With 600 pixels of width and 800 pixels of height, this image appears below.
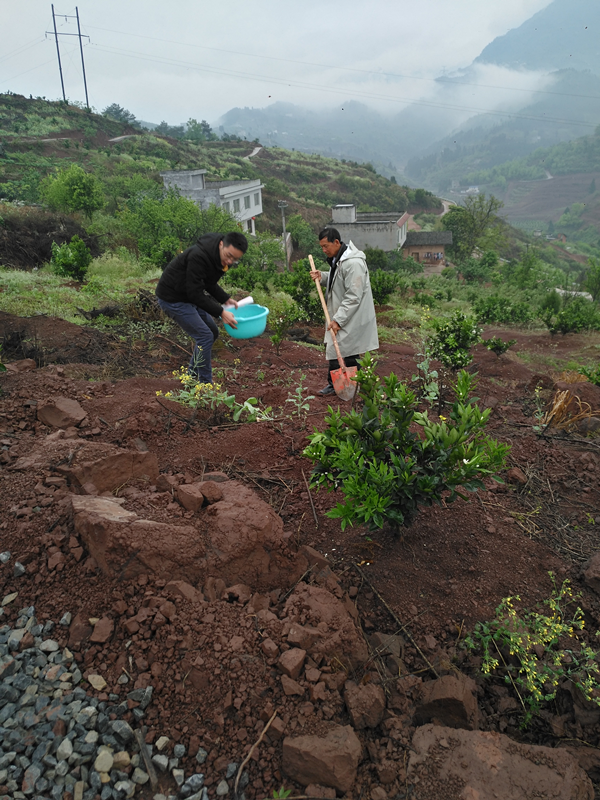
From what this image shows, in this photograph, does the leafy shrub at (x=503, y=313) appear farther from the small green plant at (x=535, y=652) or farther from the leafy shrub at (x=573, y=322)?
the small green plant at (x=535, y=652)

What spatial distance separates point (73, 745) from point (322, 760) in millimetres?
851

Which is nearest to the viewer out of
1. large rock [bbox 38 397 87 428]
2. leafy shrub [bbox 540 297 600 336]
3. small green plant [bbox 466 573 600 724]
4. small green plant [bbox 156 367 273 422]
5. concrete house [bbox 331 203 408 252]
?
small green plant [bbox 466 573 600 724]

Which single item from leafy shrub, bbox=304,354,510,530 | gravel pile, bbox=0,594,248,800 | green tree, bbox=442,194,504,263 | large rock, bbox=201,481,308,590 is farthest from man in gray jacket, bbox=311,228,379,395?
green tree, bbox=442,194,504,263

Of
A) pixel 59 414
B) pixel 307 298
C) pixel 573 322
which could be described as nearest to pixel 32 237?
pixel 307 298

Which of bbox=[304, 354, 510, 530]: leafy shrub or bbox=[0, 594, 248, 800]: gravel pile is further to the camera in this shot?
bbox=[304, 354, 510, 530]: leafy shrub

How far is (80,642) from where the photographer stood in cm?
188

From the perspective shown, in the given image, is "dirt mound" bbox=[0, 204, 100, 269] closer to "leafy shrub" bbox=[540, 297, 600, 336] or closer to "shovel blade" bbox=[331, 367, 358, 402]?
"shovel blade" bbox=[331, 367, 358, 402]

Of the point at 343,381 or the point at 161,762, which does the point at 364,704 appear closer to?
the point at 161,762

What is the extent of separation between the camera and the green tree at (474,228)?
165 feet

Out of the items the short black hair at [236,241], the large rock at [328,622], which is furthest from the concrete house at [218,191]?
the large rock at [328,622]

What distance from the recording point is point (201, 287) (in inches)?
164

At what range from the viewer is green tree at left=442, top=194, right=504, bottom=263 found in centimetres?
5031

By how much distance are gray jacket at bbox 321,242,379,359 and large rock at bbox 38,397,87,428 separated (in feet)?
7.65

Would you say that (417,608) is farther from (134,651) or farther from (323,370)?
(323,370)
